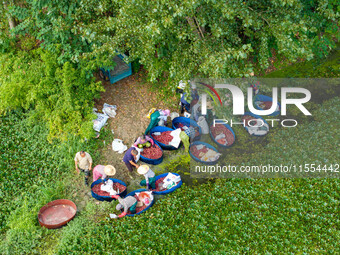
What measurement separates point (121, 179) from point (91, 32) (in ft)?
15.2

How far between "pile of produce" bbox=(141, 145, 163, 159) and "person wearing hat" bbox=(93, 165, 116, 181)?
4.60 feet

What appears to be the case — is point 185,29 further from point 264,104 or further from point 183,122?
point 264,104

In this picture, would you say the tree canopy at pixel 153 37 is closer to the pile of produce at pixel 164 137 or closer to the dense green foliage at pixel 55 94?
the dense green foliage at pixel 55 94

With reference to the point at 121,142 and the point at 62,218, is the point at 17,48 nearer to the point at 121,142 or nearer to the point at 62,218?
the point at 121,142

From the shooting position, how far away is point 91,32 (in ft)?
30.8

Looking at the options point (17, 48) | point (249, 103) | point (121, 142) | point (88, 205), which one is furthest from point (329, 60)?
point (17, 48)

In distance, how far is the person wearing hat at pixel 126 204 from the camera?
8383mm

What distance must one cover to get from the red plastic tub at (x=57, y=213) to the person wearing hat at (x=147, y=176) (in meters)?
2.08

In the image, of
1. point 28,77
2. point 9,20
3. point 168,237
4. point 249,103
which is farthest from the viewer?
point 9,20

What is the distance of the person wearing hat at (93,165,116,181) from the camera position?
917 cm

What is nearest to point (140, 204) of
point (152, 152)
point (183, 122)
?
point (152, 152)

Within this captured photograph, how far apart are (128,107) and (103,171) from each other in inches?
136

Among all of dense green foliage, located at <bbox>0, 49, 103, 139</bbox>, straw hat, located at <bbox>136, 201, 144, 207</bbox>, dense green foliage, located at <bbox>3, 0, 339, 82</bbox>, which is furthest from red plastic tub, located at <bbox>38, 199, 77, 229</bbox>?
dense green foliage, located at <bbox>3, 0, 339, 82</bbox>

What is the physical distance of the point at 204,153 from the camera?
10.4 metres
